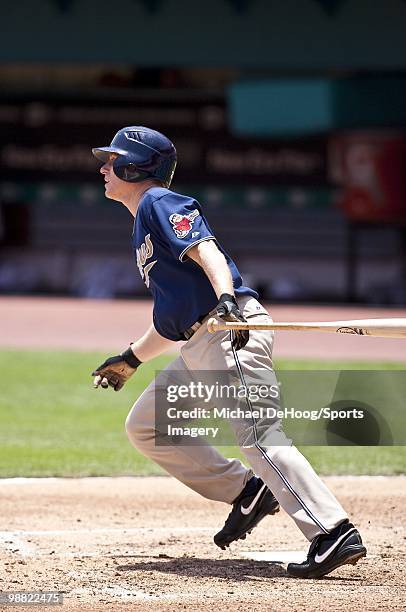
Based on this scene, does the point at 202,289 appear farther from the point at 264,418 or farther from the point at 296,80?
the point at 296,80

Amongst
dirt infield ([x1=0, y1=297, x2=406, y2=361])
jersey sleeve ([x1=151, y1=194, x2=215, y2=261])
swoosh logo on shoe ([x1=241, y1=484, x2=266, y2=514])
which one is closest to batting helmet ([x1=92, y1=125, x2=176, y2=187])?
jersey sleeve ([x1=151, y1=194, x2=215, y2=261])

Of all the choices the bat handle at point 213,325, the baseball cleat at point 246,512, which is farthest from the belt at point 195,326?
the baseball cleat at point 246,512

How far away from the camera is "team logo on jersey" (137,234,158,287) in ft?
15.9

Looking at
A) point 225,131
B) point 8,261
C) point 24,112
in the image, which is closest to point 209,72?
point 225,131

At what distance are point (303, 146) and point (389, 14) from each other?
13.2 feet

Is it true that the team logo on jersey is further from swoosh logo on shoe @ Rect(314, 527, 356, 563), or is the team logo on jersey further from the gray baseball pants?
swoosh logo on shoe @ Rect(314, 527, 356, 563)

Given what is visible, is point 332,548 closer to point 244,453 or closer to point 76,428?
point 244,453

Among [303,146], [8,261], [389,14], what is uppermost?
[389,14]

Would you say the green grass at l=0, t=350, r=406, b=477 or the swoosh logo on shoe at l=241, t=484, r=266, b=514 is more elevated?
the swoosh logo on shoe at l=241, t=484, r=266, b=514

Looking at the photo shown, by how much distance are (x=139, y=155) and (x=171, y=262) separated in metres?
0.50

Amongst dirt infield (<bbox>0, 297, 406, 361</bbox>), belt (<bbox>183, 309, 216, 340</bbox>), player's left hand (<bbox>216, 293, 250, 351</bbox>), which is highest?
player's left hand (<bbox>216, 293, 250, 351</bbox>)

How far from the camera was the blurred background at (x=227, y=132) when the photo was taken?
18031 mm

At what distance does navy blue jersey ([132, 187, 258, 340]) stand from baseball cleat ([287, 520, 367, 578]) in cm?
99

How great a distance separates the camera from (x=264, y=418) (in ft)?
15.6
